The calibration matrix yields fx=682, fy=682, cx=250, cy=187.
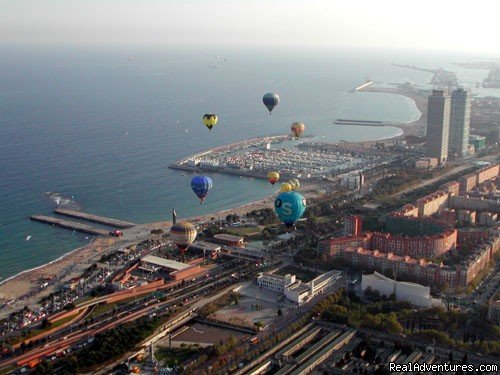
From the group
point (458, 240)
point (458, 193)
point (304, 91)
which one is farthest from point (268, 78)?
point (458, 240)

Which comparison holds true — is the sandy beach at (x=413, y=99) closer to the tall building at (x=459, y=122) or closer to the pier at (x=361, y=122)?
the pier at (x=361, y=122)

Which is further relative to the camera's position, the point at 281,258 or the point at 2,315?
the point at 281,258

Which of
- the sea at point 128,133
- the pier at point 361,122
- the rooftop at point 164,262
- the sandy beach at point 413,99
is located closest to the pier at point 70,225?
the sea at point 128,133

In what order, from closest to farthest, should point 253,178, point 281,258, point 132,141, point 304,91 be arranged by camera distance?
point 281,258
point 253,178
point 132,141
point 304,91

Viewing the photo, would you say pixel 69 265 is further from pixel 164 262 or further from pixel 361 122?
pixel 361 122

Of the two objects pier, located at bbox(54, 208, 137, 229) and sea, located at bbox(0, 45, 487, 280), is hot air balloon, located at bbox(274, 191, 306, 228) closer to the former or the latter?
sea, located at bbox(0, 45, 487, 280)

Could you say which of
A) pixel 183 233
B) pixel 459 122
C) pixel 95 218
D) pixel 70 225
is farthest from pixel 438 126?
pixel 183 233

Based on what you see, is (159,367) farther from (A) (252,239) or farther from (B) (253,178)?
(B) (253,178)

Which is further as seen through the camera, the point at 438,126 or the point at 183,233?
the point at 438,126
